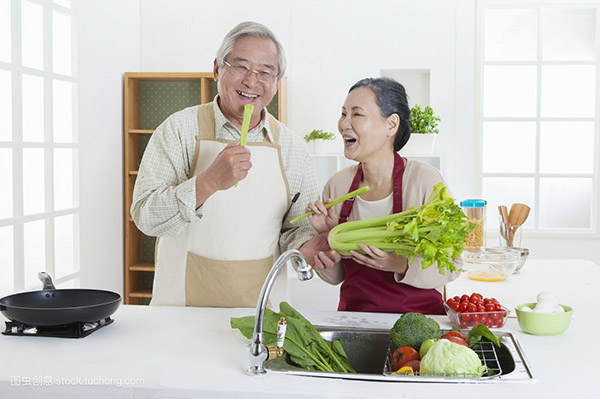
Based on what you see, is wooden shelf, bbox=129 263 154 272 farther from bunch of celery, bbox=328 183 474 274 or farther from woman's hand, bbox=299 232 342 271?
bunch of celery, bbox=328 183 474 274

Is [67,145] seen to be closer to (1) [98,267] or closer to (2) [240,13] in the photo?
(1) [98,267]

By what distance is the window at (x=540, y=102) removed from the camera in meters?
5.66

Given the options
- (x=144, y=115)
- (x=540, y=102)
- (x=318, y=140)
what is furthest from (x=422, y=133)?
(x=144, y=115)

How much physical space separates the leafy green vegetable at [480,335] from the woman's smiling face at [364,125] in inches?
34.2

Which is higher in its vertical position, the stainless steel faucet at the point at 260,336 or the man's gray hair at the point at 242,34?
the man's gray hair at the point at 242,34

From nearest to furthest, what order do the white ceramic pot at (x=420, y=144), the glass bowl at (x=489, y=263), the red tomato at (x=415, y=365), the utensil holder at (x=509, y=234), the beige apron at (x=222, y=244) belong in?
the red tomato at (x=415, y=365)
the beige apron at (x=222, y=244)
the glass bowl at (x=489, y=263)
the utensil holder at (x=509, y=234)
the white ceramic pot at (x=420, y=144)

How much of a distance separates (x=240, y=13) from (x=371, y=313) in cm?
389

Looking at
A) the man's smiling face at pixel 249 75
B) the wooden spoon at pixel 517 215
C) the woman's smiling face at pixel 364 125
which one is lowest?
the wooden spoon at pixel 517 215

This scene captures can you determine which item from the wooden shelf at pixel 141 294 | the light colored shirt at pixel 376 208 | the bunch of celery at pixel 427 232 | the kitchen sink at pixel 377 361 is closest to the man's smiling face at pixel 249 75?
the light colored shirt at pixel 376 208

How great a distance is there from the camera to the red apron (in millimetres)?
2598

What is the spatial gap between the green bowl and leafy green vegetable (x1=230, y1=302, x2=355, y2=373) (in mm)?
647

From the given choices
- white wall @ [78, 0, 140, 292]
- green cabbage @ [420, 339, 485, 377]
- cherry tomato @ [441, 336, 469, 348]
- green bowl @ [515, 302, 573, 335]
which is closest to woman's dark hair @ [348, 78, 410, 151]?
green bowl @ [515, 302, 573, 335]

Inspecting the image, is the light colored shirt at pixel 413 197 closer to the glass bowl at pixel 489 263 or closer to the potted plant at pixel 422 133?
the glass bowl at pixel 489 263

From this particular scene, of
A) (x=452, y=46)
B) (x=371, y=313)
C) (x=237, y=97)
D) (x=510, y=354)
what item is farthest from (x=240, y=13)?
(x=510, y=354)
